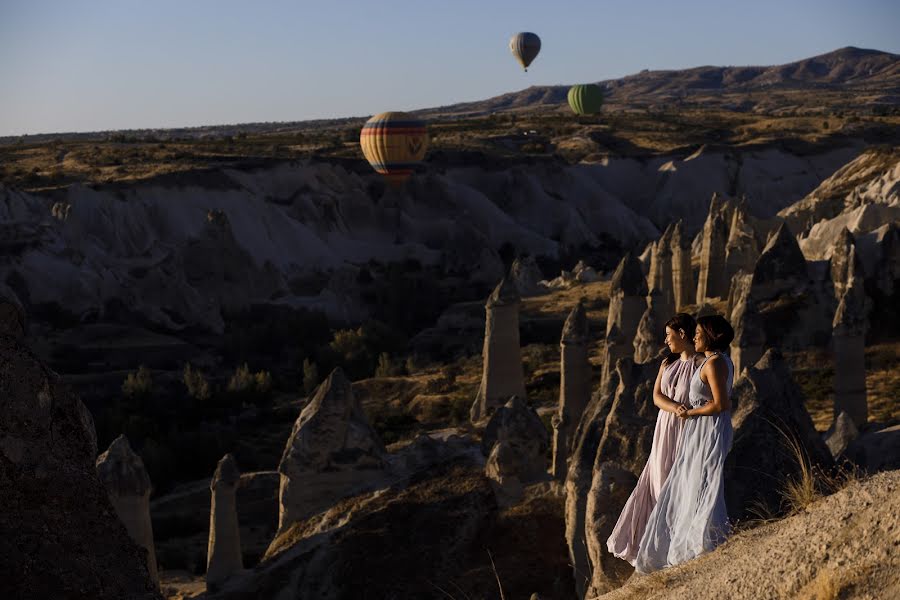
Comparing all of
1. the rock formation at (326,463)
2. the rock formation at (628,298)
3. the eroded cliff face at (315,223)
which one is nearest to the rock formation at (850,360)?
the rock formation at (628,298)

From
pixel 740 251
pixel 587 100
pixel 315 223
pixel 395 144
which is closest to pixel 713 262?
pixel 740 251

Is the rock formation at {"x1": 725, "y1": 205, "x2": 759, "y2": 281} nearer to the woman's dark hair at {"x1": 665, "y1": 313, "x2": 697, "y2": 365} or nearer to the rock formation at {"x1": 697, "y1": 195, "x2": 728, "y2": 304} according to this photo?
the rock formation at {"x1": 697, "y1": 195, "x2": 728, "y2": 304}

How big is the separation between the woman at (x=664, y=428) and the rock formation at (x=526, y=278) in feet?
112

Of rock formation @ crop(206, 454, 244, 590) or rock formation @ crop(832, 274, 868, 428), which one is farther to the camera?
rock formation @ crop(832, 274, 868, 428)

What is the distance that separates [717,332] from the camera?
6301 millimetres

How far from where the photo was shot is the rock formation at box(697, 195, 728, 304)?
26.4 meters

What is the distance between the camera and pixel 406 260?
178 ft

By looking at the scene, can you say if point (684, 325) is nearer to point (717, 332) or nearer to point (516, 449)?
point (717, 332)

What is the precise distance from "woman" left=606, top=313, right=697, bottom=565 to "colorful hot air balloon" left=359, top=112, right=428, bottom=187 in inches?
2087

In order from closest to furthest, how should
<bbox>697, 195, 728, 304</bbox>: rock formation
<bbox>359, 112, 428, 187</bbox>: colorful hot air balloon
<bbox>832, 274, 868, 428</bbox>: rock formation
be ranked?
<bbox>832, 274, 868, 428</bbox>: rock formation, <bbox>697, 195, 728, 304</bbox>: rock formation, <bbox>359, 112, 428, 187</bbox>: colorful hot air balloon

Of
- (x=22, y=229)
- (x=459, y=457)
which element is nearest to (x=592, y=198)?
(x=22, y=229)

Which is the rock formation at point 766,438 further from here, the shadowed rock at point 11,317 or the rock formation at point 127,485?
the rock formation at point 127,485

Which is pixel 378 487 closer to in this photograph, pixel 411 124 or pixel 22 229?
pixel 22 229

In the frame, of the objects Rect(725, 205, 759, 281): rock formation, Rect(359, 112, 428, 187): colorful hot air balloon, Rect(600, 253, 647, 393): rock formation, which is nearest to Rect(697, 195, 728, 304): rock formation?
Rect(725, 205, 759, 281): rock formation
